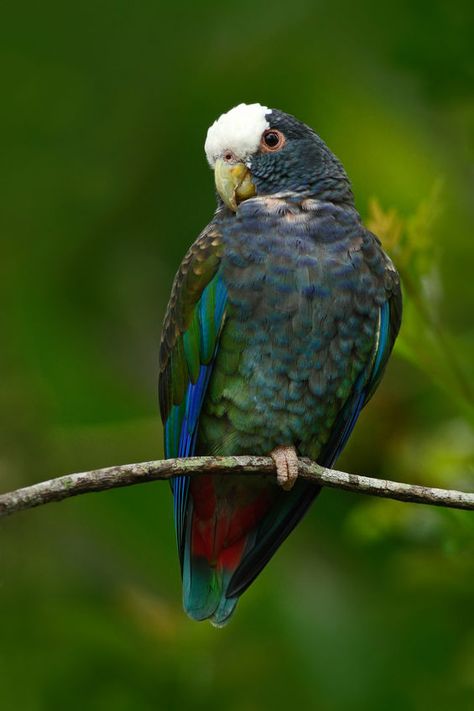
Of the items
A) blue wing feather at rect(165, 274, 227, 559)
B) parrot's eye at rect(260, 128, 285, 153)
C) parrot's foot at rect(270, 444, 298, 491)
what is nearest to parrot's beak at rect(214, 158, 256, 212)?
parrot's eye at rect(260, 128, 285, 153)

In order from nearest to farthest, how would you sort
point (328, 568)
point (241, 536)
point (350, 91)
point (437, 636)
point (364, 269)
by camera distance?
point (364, 269) → point (241, 536) → point (437, 636) → point (328, 568) → point (350, 91)

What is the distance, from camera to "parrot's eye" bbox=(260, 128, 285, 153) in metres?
4.00

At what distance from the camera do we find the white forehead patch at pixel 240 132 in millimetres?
3973

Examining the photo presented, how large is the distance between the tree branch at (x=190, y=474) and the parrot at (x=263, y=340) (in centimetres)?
36

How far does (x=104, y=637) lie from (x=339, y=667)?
105 centimetres

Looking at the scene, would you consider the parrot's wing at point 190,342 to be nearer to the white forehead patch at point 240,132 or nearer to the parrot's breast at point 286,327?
the parrot's breast at point 286,327

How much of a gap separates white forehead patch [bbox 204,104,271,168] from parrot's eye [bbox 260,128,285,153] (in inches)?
0.8

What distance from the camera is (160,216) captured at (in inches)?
246

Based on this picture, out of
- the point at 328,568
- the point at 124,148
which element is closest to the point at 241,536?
the point at 328,568

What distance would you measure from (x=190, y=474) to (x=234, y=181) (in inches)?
52.7

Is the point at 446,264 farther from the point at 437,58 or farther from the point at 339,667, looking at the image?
the point at 339,667

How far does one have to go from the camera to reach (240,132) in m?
3.97

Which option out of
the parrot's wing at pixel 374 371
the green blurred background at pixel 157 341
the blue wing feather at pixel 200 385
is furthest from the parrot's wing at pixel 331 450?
the blue wing feather at pixel 200 385

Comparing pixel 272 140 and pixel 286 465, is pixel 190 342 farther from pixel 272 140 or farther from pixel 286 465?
pixel 272 140
